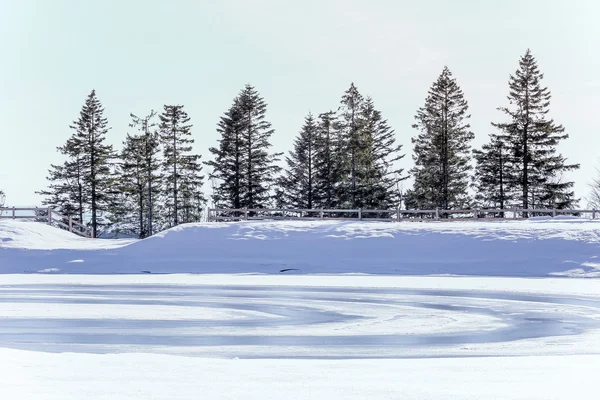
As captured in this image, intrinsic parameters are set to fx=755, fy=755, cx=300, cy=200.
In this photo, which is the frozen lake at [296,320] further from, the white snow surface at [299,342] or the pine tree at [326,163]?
the pine tree at [326,163]

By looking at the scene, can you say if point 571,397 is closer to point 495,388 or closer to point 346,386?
point 495,388

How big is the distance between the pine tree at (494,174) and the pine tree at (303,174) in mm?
16191

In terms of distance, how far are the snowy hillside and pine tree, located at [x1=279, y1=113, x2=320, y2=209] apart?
34.4 metres

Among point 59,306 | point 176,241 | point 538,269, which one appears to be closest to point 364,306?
point 59,306

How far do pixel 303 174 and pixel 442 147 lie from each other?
17.0 m

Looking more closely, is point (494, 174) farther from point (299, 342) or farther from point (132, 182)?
point (299, 342)

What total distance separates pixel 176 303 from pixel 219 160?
170 ft

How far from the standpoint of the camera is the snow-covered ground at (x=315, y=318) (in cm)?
832

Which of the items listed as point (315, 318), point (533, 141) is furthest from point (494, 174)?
point (315, 318)

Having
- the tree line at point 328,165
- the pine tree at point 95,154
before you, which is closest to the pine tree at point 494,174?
the tree line at point 328,165

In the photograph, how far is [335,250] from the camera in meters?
34.9

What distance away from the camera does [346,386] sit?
26.6 ft

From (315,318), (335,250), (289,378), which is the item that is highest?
(335,250)

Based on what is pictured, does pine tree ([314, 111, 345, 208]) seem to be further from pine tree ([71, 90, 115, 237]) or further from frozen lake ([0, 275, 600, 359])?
frozen lake ([0, 275, 600, 359])
